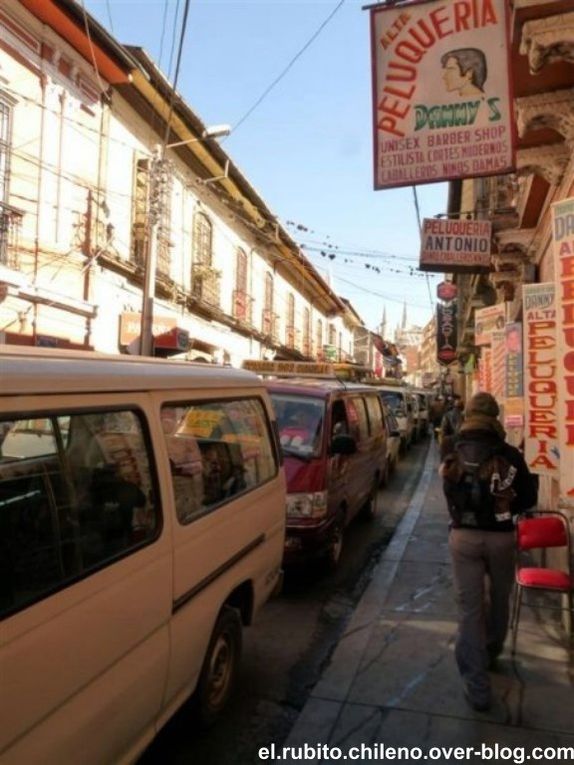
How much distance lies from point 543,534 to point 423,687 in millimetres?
1553

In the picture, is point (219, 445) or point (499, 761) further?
point (219, 445)

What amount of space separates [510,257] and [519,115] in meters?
4.58

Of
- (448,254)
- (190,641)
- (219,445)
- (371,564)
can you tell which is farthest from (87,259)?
(190,641)

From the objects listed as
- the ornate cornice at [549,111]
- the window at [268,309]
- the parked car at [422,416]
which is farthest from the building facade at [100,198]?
the parked car at [422,416]

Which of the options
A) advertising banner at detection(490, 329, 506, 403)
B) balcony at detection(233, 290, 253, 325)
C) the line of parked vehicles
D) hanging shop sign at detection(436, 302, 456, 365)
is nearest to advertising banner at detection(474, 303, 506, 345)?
advertising banner at detection(490, 329, 506, 403)

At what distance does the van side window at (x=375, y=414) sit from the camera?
960 cm

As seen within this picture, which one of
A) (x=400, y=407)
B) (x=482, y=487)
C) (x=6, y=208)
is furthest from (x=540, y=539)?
(x=400, y=407)

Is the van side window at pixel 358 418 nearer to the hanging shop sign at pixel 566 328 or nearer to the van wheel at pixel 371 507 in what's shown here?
the van wheel at pixel 371 507

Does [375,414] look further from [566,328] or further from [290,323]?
[290,323]

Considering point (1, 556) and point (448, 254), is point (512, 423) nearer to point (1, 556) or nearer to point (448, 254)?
point (448, 254)

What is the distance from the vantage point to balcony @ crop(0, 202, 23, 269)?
1130 cm

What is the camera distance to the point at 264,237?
2625 centimetres

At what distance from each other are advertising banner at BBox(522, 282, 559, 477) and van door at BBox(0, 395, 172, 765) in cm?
449

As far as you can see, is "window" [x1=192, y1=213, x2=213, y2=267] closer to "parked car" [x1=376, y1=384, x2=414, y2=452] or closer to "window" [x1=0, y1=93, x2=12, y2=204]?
"parked car" [x1=376, y1=384, x2=414, y2=452]
